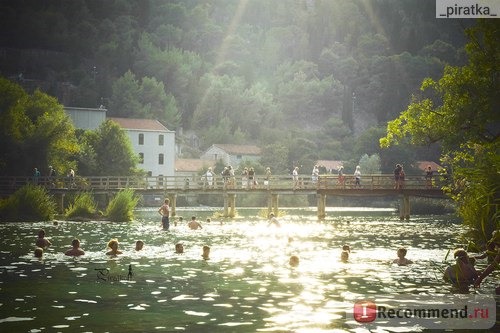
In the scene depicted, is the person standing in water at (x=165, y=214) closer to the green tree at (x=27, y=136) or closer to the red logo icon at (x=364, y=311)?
the red logo icon at (x=364, y=311)

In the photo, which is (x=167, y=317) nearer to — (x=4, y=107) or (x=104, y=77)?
(x=4, y=107)

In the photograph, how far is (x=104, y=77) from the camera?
18212 centimetres

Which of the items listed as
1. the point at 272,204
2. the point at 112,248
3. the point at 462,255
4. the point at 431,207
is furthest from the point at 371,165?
the point at 462,255

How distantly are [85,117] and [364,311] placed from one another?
321ft

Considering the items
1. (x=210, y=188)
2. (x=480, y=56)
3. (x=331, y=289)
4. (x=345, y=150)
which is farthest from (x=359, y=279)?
(x=345, y=150)

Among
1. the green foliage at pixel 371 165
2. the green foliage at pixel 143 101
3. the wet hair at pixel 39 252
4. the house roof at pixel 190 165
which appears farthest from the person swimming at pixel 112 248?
the green foliage at pixel 143 101

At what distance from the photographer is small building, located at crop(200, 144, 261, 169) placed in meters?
147

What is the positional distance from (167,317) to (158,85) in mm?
157627

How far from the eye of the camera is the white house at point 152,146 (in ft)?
386

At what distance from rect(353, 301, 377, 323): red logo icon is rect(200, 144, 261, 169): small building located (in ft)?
412

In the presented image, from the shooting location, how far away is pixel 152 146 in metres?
119

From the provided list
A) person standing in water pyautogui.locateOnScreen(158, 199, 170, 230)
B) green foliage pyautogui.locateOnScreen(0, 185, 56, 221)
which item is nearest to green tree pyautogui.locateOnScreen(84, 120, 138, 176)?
green foliage pyautogui.locateOnScreen(0, 185, 56, 221)

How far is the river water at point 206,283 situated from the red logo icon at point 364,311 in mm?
337

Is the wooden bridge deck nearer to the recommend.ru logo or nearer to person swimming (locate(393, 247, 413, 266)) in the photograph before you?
person swimming (locate(393, 247, 413, 266))
